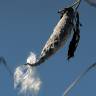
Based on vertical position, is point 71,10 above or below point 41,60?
above

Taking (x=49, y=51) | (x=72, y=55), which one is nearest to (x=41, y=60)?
(x=49, y=51)

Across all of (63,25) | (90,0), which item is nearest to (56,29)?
(63,25)

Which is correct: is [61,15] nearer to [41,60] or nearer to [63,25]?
[63,25]

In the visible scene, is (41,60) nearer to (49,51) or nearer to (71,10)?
(49,51)

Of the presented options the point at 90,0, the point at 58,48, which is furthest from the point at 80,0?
the point at 58,48

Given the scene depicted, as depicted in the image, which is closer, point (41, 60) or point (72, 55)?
point (41, 60)

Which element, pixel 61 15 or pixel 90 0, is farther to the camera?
pixel 61 15

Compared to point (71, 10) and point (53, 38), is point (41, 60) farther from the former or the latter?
point (71, 10)
